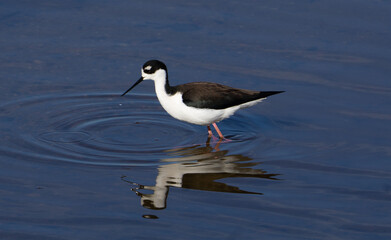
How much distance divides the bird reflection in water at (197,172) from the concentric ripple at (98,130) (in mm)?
249

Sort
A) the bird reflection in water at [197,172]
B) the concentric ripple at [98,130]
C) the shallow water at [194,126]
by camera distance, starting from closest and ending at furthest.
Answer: the shallow water at [194,126]
the bird reflection in water at [197,172]
the concentric ripple at [98,130]

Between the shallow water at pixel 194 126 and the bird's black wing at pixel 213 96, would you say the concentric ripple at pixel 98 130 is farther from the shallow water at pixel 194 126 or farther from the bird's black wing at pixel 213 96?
the bird's black wing at pixel 213 96

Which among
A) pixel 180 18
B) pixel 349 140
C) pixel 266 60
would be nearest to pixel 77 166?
pixel 349 140

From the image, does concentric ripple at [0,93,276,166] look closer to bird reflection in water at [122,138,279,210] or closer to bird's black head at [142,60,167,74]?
bird reflection in water at [122,138,279,210]

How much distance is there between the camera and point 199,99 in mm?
10086

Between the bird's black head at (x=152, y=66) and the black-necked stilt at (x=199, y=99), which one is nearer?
the black-necked stilt at (x=199, y=99)

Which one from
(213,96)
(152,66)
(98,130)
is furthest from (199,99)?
(98,130)

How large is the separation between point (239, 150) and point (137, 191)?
191 centimetres

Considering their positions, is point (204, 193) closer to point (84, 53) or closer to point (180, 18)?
point (84, 53)

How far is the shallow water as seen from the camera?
7617mm

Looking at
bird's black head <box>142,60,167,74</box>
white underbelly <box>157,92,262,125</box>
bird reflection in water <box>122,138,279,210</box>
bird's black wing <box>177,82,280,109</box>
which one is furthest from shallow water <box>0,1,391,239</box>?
Result: bird's black head <box>142,60,167,74</box>

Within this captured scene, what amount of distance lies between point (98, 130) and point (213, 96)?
1.63 m

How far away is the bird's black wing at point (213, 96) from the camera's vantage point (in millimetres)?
10070

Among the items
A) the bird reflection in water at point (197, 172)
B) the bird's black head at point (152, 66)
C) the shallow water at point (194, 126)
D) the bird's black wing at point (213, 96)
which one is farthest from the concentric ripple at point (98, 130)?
the bird's black head at point (152, 66)
